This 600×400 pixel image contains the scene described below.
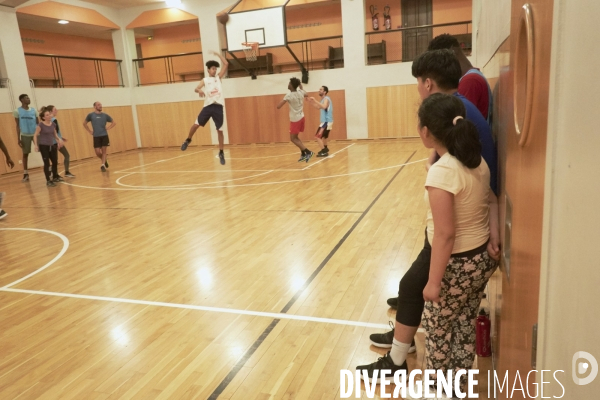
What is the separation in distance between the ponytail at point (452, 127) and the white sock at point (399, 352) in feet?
3.28

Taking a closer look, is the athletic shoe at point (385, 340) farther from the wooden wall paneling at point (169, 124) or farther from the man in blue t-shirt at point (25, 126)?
the wooden wall paneling at point (169, 124)

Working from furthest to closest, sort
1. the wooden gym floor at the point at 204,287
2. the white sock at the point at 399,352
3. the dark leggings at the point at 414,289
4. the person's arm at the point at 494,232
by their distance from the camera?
the wooden gym floor at the point at 204,287 → the white sock at the point at 399,352 → the dark leggings at the point at 414,289 → the person's arm at the point at 494,232

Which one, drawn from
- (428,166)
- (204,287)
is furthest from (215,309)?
(428,166)

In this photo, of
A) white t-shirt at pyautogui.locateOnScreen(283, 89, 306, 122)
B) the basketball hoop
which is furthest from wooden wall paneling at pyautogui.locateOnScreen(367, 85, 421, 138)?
white t-shirt at pyautogui.locateOnScreen(283, 89, 306, 122)

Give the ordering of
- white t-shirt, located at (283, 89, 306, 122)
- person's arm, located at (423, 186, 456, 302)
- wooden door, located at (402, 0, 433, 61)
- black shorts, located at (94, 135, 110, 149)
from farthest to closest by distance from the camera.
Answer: wooden door, located at (402, 0, 433, 61) → black shorts, located at (94, 135, 110, 149) → white t-shirt, located at (283, 89, 306, 122) → person's arm, located at (423, 186, 456, 302)

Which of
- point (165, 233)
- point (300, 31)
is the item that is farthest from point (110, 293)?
point (300, 31)

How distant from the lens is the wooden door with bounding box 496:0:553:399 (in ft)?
3.53

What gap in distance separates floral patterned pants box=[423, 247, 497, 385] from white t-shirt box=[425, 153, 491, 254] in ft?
0.24

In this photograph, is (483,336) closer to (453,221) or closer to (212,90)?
(453,221)

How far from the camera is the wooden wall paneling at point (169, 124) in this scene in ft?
54.2

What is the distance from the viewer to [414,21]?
1661 centimetres

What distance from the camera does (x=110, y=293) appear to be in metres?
3.82

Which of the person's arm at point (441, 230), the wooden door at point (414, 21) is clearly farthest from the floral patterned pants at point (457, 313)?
the wooden door at point (414, 21)

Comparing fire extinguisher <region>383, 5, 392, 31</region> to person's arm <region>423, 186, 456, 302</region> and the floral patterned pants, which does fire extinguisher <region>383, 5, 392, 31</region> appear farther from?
person's arm <region>423, 186, 456, 302</region>
